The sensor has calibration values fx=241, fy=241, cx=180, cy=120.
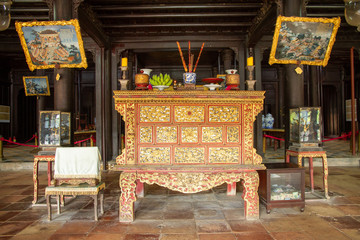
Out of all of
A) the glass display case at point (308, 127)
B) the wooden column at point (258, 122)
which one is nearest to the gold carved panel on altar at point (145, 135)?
the glass display case at point (308, 127)

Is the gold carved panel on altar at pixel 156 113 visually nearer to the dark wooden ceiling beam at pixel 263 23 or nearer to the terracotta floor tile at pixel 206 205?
the terracotta floor tile at pixel 206 205

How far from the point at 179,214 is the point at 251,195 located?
97cm

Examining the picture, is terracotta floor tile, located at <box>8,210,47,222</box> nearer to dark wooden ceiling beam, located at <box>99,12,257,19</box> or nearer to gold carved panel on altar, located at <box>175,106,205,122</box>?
gold carved panel on altar, located at <box>175,106,205,122</box>

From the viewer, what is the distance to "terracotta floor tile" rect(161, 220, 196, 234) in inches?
106

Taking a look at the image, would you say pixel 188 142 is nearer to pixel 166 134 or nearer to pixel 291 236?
pixel 166 134

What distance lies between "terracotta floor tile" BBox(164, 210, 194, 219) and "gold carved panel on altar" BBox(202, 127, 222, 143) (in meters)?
1.00

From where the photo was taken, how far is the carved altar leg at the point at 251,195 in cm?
302

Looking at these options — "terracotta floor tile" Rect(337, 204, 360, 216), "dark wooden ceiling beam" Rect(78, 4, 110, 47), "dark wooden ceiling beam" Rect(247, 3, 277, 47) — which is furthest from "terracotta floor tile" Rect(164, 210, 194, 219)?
"dark wooden ceiling beam" Rect(247, 3, 277, 47)

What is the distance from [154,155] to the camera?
120 inches

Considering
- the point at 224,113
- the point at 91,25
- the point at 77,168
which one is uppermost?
the point at 91,25

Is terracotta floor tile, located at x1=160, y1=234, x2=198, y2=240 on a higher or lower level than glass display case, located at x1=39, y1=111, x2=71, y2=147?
lower

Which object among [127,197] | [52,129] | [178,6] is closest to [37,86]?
[52,129]

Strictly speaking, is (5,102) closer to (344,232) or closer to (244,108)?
(244,108)

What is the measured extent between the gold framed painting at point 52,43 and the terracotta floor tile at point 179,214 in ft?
10.4
